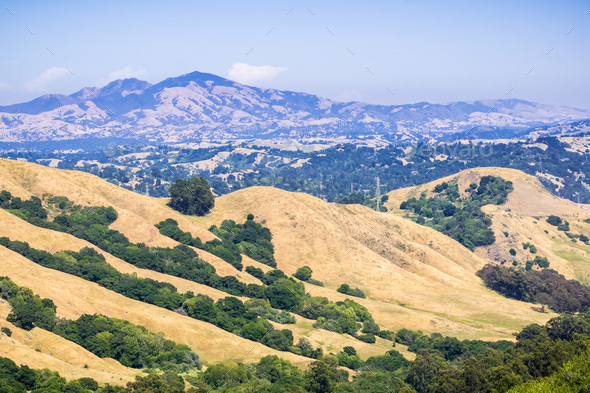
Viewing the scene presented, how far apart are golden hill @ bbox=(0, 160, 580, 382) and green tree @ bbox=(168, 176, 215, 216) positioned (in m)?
3.01

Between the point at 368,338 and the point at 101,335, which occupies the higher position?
the point at 101,335

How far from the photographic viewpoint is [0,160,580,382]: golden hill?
72.4 metres

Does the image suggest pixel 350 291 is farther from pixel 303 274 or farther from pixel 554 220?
pixel 554 220

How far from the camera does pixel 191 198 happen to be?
13412 cm

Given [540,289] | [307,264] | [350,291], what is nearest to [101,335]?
[350,291]

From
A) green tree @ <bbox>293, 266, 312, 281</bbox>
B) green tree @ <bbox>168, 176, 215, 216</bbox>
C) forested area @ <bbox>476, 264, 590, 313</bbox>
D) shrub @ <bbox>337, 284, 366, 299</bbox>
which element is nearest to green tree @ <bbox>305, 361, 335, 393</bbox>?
shrub @ <bbox>337, 284, 366, 299</bbox>

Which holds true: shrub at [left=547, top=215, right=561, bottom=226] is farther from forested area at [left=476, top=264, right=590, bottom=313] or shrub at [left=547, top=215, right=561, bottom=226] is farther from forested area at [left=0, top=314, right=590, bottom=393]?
forested area at [left=0, top=314, right=590, bottom=393]

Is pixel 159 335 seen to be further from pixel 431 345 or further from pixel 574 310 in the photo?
pixel 574 310

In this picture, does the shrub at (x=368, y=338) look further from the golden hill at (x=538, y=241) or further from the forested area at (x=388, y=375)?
the golden hill at (x=538, y=241)

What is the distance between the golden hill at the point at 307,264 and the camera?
72.4 m

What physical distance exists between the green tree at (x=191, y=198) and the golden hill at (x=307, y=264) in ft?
9.87

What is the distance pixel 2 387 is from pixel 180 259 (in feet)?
180

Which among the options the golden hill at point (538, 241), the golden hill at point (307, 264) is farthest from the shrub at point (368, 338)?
the golden hill at point (538, 241)

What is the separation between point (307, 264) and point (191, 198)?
33362mm
